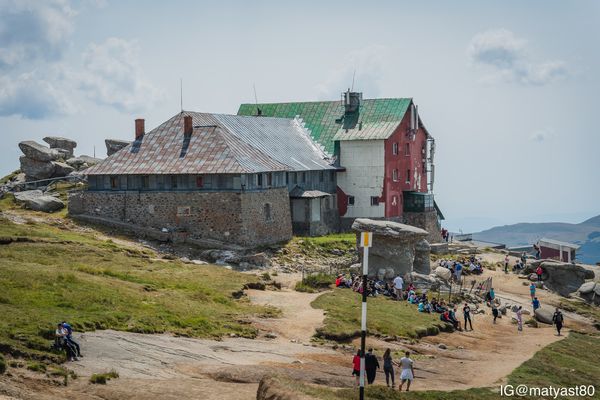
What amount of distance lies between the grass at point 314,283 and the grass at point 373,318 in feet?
4.90

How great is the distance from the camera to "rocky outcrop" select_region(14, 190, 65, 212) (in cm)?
7100

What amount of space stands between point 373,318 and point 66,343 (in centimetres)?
1911

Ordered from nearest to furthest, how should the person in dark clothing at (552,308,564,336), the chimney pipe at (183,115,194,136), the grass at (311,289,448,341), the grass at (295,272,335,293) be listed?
1. the grass at (311,289,448,341)
2. the person in dark clothing at (552,308,564,336)
3. the grass at (295,272,335,293)
4. the chimney pipe at (183,115,194,136)

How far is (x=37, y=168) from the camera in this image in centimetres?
8012

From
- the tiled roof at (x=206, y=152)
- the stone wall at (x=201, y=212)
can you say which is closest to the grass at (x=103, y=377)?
Result: the stone wall at (x=201, y=212)

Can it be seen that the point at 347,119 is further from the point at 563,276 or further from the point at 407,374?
the point at 407,374

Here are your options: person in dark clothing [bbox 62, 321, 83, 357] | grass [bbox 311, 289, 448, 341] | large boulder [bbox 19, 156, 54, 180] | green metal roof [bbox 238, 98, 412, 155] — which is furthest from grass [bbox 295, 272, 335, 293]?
large boulder [bbox 19, 156, 54, 180]

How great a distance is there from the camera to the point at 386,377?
36.0 metres

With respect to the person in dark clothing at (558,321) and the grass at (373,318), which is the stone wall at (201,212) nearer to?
the grass at (373,318)

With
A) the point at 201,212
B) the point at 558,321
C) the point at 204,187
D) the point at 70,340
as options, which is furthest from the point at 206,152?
the point at 70,340

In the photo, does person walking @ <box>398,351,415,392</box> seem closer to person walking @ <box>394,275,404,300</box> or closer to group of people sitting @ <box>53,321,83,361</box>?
group of people sitting @ <box>53,321,83,361</box>

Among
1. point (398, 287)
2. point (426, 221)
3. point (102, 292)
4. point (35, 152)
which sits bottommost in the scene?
point (398, 287)

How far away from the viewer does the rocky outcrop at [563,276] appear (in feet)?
235

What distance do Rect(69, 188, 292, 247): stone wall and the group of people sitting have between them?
101 ft
